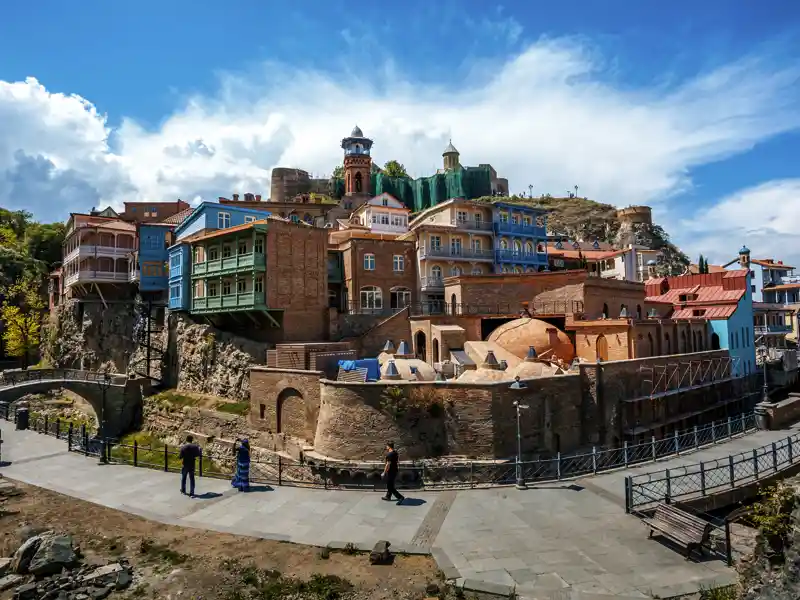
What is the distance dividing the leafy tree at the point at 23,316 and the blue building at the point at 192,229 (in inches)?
966

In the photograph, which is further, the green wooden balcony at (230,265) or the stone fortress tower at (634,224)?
the stone fortress tower at (634,224)

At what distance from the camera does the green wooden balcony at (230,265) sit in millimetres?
31078

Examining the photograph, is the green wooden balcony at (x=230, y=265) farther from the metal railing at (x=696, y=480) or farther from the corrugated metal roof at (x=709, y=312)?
the corrugated metal roof at (x=709, y=312)

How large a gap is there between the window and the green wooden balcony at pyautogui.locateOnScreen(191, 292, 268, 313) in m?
9.15

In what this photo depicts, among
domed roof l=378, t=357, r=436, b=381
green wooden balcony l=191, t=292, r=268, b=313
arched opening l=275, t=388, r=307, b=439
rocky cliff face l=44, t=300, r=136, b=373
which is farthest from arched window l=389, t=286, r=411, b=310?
rocky cliff face l=44, t=300, r=136, b=373

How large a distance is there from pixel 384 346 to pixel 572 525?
21581mm

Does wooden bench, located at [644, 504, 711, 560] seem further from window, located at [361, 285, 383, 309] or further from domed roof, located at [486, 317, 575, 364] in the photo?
window, located at [361, 285, 383, 309]

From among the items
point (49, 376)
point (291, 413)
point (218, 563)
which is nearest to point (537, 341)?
point (291, 413)

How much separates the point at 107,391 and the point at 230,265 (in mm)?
15034

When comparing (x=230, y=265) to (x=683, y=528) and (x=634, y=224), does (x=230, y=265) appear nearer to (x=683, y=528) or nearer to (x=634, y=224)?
(x=683, y=528)

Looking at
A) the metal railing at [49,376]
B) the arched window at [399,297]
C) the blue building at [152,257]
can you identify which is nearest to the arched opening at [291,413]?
the arched window at [399,297]

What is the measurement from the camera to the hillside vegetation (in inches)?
3158

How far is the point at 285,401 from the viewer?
2570cm

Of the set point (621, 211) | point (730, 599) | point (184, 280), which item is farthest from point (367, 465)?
point (621, 211)
